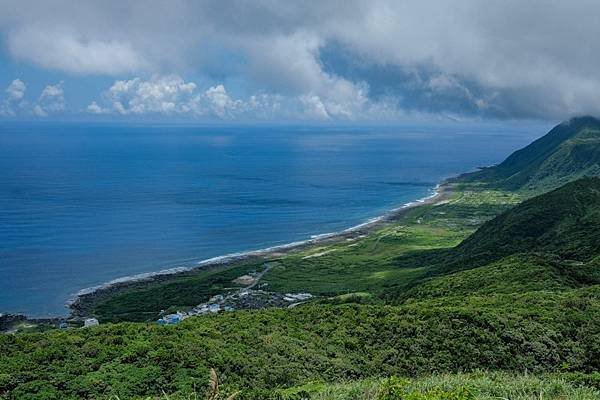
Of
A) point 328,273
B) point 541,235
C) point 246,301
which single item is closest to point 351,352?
point 246,301

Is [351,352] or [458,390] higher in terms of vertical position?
[458,390]

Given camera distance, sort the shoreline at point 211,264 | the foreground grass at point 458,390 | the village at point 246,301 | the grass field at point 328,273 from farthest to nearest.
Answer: the shoreline at point 211,264, the grass field at point 328,273, the village at point 246,301, the foreground grass at point 458,390

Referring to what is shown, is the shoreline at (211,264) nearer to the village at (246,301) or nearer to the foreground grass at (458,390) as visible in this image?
the village at (246,301)

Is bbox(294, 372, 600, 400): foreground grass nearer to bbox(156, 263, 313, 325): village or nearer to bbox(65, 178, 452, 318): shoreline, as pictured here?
bbox(156, 263, 313, 325): village

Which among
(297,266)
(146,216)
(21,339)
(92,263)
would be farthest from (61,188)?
(21,339)

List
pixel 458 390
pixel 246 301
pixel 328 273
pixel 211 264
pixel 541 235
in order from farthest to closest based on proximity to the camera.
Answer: pixel 211 264 < pixel 328 273 < pixel 541 235 < pixel 246 301 < pixel 458 390

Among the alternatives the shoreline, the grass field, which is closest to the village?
the grass field

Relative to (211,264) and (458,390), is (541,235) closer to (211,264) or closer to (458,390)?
(211,264)

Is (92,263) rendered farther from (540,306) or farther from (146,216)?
(540,306)

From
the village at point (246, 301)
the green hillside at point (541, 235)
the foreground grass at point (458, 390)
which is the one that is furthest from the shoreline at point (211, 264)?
the foreground grass at point (458, 390)
